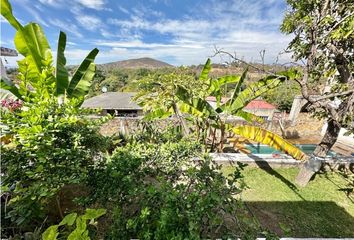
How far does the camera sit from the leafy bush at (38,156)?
88.8 inches

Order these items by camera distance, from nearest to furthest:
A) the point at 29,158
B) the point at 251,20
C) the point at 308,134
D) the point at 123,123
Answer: the point at 29,158
the point at 251,20
the point at 123,123
the point at 308,134

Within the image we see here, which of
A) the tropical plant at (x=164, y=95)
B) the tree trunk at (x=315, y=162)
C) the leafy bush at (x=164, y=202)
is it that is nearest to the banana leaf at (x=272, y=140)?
the tree trunk at (x=315, y=162)

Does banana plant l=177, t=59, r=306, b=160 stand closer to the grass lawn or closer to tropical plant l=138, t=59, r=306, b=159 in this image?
tropical plant l=138, t=59, r=306, b=159

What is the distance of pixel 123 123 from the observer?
11445mm

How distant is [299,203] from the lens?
18.0ft

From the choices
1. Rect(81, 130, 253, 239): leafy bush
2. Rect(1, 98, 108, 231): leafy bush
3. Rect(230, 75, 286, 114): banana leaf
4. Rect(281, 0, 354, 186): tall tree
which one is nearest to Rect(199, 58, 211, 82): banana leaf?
Rect(230, 75, 286, 114): banana leaf

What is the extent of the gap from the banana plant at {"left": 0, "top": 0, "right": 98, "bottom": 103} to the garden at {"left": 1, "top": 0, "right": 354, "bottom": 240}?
0.02 m

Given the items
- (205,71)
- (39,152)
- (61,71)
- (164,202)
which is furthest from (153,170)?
(205,71)

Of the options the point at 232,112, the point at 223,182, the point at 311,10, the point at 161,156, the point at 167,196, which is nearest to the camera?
the point at 167,196

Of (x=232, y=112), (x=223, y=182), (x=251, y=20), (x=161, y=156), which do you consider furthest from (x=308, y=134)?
(x=223, y=182)

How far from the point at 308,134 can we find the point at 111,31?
1680 cm

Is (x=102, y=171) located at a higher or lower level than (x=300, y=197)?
higher

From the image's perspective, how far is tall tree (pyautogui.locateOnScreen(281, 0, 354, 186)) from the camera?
4250mm

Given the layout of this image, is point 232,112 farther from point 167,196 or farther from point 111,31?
point 111,31
